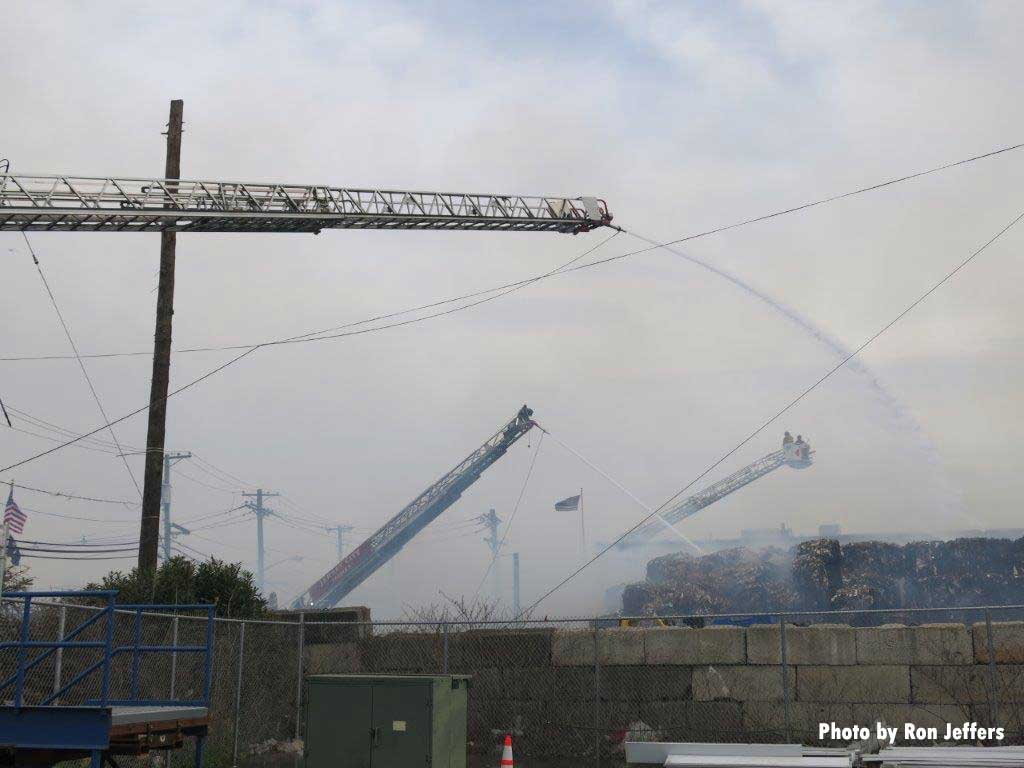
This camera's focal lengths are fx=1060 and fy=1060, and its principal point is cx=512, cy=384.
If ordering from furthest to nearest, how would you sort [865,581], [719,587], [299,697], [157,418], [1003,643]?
[719,587] → [865,581] → [157,418] → [299,697] → [1003,643]

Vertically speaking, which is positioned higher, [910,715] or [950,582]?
[950,582]

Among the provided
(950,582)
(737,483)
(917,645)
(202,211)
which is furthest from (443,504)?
(917,645)

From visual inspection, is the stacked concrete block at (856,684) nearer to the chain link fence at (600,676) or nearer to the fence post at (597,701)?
the chain link fence at (600,676)

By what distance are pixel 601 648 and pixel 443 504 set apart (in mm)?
33814

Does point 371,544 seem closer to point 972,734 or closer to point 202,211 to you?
point 202,211

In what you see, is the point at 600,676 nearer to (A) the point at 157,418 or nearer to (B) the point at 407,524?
(A) the point at 157,418

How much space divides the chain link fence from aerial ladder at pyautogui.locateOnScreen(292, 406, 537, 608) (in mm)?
29904

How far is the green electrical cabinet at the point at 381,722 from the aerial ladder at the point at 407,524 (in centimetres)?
3547

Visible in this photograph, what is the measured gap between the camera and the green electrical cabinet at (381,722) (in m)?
14.2

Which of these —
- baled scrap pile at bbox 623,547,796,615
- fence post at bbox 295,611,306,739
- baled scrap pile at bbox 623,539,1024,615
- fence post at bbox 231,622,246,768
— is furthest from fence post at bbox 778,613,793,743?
baled scrap pile at bbox 623,547,796,615

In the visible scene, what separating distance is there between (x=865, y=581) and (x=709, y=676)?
81.2ft

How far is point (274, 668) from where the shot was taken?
1934 cm

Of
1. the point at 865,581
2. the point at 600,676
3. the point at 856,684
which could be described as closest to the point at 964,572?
the point at 865,581

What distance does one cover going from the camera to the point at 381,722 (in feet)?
47.0
